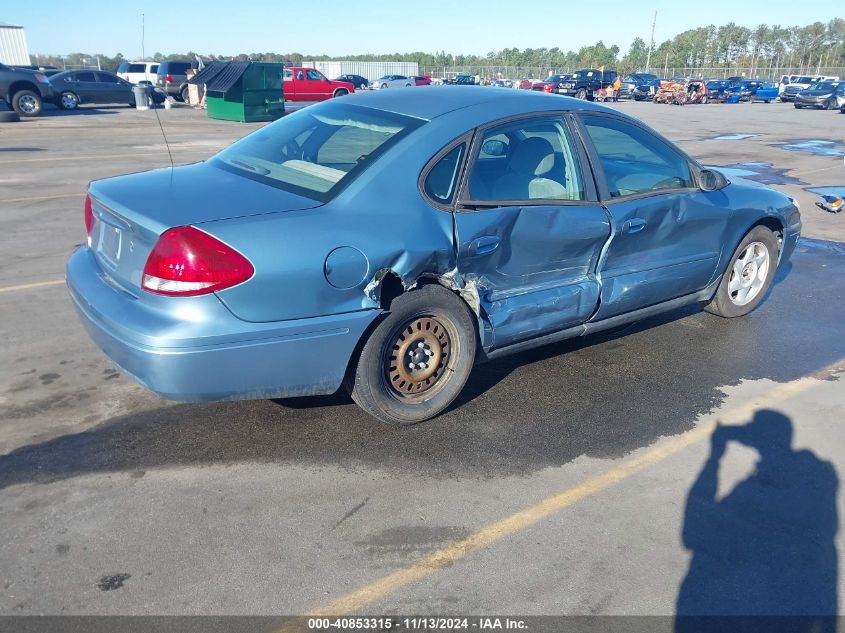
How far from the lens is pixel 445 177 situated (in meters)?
3.72

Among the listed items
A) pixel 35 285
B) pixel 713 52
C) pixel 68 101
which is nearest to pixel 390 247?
pixel 35 285

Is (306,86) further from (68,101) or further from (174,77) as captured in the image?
(68,101)

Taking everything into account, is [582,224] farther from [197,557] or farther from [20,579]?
[20,579]

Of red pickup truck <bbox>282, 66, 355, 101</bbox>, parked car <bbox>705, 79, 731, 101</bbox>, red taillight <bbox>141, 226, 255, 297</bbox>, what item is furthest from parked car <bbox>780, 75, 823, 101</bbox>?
red taillight <bbox>141, 226, 255, 297</bbox>

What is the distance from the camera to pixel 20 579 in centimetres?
265

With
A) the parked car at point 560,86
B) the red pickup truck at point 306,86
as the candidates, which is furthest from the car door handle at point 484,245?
the parked car at point 560,86

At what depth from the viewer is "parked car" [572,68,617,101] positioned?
42.0 meters

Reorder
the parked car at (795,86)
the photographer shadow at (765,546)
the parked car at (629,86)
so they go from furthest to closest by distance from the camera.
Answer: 1. the parked car at (629,86)
2. the parked car at (795,86)
3. the photographer shadow at (765,546)

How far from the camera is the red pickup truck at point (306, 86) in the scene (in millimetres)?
33062

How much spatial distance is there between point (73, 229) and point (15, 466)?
515 centimetres

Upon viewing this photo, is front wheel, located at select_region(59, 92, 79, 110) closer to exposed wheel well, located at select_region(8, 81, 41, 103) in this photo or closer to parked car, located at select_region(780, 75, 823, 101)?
exposed wheel well, located at select_region(8, 81, 41, 103)

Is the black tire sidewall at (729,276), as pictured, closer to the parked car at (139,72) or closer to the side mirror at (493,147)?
the side mirror at (493,147)

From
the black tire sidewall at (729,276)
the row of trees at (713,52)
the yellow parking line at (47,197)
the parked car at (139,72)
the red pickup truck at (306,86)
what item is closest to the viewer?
the black tire sidewall at (729,276)

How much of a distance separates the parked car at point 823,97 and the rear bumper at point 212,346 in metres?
40.5
